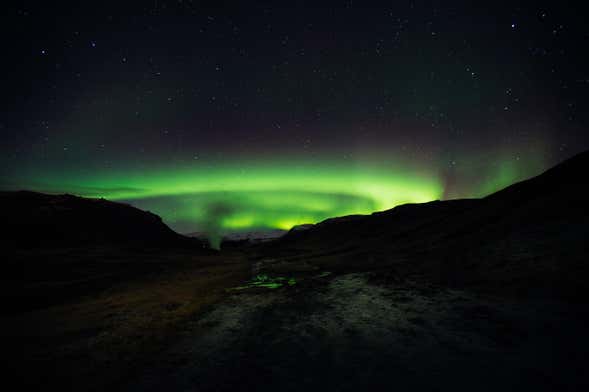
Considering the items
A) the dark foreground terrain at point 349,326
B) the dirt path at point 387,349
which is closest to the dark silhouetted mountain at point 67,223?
the dark foreground terrain at point 349,326

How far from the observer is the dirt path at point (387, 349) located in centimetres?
416

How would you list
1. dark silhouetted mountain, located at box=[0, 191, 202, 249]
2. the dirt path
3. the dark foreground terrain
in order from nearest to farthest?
the dirt path, the dark foreground terrain, dark silhouetted mountain, located at box=[0, 191, 202, 249]

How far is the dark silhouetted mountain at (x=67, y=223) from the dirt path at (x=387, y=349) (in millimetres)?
35902

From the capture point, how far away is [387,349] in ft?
17.4

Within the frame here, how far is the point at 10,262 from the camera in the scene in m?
18.1

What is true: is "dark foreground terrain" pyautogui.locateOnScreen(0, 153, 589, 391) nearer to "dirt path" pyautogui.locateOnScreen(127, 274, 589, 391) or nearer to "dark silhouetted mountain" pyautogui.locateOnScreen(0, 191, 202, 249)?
"dirt path" pyautogui.locateOnScreen(127, 274, 589, 391)

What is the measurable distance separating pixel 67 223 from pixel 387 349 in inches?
2086

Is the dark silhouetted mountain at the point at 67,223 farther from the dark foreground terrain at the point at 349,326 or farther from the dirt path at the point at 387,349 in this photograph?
the dirt path at the point at 387,349

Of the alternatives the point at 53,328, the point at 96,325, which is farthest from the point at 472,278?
the point at 53,328

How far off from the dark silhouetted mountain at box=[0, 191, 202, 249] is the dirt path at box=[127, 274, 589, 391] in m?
35.9

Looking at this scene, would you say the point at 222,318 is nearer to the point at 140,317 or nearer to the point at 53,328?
the point at 140,317

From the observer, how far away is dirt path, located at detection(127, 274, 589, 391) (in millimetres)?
4164

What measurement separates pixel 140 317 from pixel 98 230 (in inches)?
1871

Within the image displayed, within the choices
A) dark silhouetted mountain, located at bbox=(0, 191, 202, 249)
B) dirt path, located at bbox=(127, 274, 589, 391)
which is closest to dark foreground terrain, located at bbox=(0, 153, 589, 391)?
dirt path, located at bbox=(127, 274, 589, 391)
